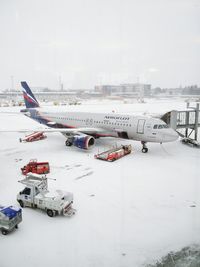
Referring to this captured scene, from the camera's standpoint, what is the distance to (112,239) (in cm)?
1081

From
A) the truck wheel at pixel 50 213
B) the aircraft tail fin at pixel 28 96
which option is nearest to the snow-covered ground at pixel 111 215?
the truck wheel at pixel 50 213

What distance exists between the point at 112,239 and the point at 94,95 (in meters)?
189

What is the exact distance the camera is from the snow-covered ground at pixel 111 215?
32.4 ft

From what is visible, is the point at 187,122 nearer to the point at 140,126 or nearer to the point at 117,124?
the point at 140,126

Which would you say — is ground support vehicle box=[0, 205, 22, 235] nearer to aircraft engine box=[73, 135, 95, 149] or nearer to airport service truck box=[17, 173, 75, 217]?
airport service truck box=[17, 173, 75, 217]

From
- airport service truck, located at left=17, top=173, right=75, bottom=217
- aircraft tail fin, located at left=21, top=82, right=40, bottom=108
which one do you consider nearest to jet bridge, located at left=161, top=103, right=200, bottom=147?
airport service truck, located at left=17, top=173, right=75, bottom=217

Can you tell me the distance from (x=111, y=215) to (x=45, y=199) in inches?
145

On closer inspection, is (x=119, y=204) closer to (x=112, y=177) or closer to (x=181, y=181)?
(x=112, y=177)

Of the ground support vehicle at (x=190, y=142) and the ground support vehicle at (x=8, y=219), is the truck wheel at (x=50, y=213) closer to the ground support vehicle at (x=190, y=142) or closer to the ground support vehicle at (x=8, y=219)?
the ground support vehicle at (x=8, y=219)

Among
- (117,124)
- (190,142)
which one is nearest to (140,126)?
(117,124)

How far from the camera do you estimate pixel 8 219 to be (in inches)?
428

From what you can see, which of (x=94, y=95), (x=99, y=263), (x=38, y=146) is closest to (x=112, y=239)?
(x=99, y=263)

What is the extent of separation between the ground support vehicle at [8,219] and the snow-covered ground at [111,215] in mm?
397

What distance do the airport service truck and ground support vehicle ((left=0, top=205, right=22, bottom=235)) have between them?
166 centimetres
